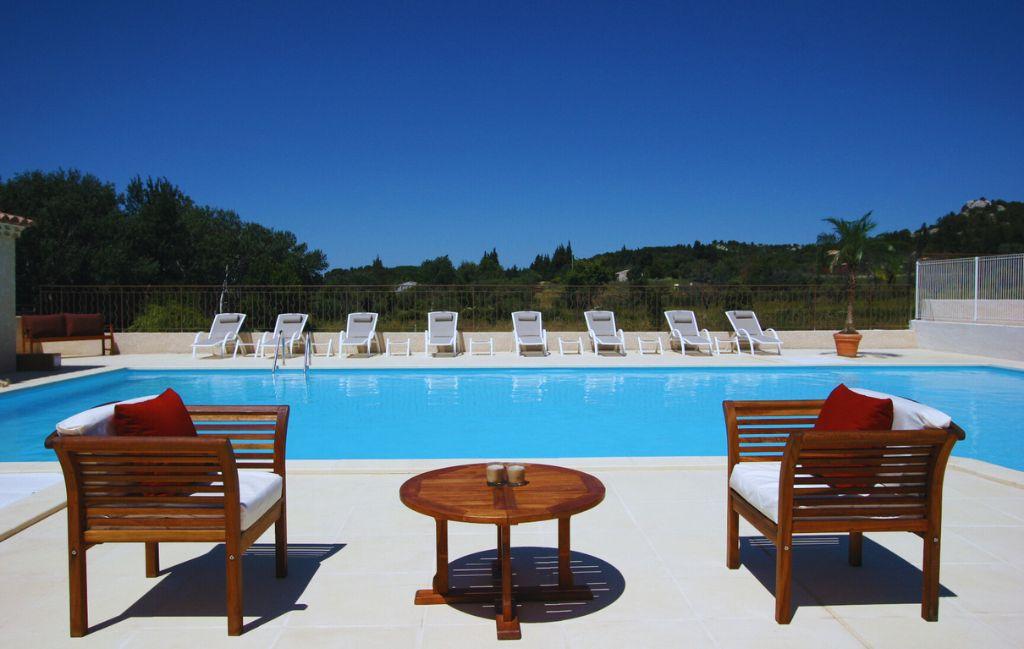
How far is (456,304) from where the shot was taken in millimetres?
14938

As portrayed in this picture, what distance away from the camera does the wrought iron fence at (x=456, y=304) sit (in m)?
14.7

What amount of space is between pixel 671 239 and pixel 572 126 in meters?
7.90

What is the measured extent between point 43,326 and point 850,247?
15109mm

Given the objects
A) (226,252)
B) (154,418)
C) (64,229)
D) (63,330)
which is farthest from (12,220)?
(226,252)

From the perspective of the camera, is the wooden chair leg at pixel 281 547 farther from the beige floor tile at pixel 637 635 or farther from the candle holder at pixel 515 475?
the beige floor tile at pixel 637 635

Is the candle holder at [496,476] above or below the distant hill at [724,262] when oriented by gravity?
below

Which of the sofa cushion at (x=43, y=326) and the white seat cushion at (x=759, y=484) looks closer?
the white seat cushion at (x=759, y=484)

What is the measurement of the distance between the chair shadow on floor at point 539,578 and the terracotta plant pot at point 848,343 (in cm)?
1118

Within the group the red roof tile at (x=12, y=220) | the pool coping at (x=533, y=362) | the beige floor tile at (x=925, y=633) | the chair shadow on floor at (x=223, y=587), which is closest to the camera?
the beige floor tile at (x=925, y=633)

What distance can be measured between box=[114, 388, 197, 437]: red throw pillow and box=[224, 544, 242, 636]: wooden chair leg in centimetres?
59

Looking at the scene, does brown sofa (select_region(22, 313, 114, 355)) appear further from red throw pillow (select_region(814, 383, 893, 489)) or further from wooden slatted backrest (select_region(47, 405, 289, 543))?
red throw pillow (select_region(814, 383, 893, 489))

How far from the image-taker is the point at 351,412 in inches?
320

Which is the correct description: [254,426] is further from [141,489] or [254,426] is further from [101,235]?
[101,235]

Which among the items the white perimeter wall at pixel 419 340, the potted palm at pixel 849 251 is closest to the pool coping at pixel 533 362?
the potted palm at pixel 849 251
